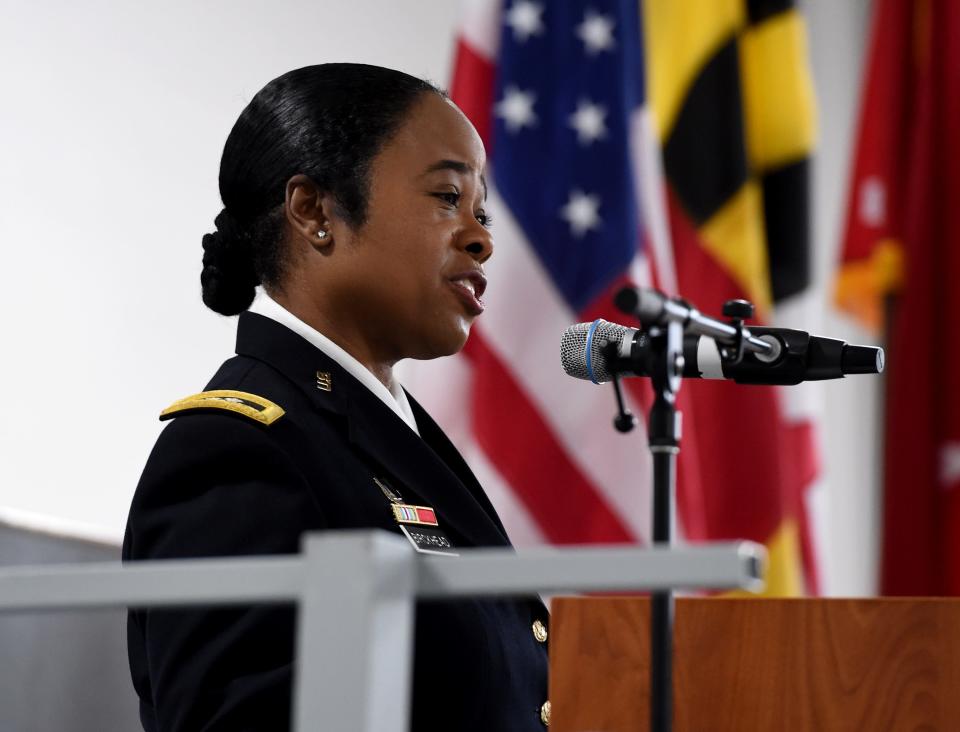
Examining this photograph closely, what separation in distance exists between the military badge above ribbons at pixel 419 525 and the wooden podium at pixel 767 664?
0.27m

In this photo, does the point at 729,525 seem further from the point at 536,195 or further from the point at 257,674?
the point at 257,674

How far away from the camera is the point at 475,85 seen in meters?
2.81

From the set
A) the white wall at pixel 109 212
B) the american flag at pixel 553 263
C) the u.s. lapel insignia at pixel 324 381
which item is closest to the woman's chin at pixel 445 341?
the u.s. lapel insignia at pixel 324 381

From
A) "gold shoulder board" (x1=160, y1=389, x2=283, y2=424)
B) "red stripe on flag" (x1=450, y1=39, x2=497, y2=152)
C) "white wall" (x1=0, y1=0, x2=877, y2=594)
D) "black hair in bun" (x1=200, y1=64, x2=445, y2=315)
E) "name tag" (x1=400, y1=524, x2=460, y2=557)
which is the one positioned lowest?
"name tag" (x1=400, y1=524, x2=460, y2=557)

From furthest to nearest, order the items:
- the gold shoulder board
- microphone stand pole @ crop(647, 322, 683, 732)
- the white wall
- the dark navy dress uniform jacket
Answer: the white wall → the gold shoulder board → the dark navy dress uniform jacket → microphone stand pole @ crop(647, 322, 683, 732)

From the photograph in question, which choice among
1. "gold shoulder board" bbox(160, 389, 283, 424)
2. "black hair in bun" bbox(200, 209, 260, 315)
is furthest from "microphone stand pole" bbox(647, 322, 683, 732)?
"black hair in bun" bbox(200, 209, 260, 315)

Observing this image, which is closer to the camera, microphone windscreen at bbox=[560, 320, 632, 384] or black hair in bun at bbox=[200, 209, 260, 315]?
microphone windscreen at bbox=[560, 320, 632, 384]

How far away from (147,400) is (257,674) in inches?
56.8

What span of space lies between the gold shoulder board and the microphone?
0.97 ft

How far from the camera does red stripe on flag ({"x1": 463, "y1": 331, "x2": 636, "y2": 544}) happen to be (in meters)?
2.63

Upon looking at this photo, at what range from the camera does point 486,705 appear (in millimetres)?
1193

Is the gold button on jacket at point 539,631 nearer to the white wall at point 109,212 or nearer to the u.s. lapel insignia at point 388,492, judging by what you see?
the u.s. lapel insignia at point 388,492

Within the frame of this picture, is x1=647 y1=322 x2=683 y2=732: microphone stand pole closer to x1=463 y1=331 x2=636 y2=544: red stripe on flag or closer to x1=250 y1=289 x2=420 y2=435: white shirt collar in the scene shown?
x1=250 y1=289 x2=420 y2=435: white shirt collar

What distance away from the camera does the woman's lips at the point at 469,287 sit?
4.65 ft
